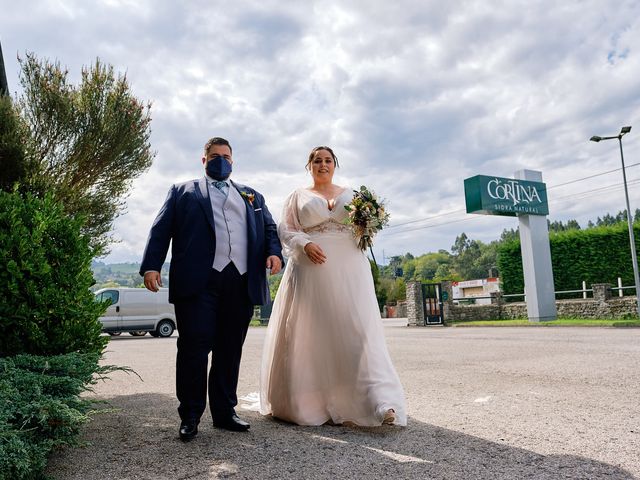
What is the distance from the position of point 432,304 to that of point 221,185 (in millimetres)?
21424

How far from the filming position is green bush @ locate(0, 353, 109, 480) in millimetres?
2154

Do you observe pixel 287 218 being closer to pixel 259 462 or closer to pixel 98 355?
pixel 98 355

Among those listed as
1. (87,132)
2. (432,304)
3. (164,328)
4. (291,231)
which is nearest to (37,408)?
(291,231)

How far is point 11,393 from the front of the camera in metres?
2.53

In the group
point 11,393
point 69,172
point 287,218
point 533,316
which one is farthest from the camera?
point 533,316

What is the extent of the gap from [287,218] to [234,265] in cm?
85

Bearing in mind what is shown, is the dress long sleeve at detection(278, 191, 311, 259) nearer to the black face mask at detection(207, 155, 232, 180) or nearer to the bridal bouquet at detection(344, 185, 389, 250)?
the bridal bouquet at detection(344, 185, 389, 250)

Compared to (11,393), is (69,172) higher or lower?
higher

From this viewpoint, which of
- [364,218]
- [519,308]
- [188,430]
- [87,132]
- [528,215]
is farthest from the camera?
[519,308]

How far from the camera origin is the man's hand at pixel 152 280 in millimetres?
3469

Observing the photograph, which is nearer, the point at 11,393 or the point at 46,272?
the point at 11,393

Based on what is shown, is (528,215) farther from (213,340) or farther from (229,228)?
(213,340)

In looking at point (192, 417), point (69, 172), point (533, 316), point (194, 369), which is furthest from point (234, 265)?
point (533, 316)

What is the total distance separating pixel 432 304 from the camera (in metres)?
24.1
